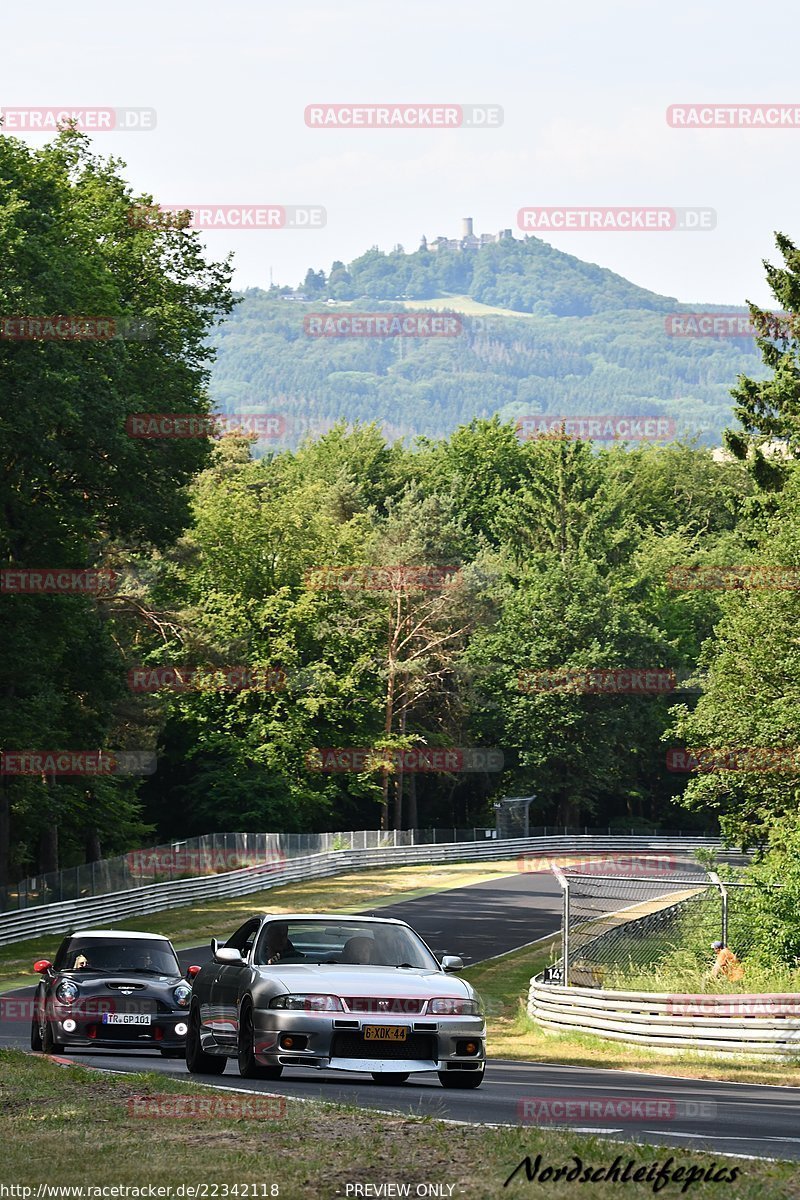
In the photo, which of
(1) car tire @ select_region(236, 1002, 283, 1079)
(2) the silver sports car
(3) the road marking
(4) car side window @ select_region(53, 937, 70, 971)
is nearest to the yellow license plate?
(2) the silver sports car

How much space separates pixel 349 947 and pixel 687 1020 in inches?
314

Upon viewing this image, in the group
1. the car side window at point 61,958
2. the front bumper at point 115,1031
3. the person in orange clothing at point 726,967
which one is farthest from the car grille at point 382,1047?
the person in orange clothing at point 726,967

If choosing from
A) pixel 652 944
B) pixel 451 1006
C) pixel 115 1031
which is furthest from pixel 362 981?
pixel 652 944

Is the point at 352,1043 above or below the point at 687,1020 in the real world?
above

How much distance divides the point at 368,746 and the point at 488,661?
1137 centimetres

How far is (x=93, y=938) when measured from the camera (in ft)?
66.6

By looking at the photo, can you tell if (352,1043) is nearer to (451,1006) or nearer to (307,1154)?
(451,1006)

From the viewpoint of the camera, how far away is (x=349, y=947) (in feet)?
50.0

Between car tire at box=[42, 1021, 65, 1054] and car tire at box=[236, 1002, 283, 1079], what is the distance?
5.24 meters

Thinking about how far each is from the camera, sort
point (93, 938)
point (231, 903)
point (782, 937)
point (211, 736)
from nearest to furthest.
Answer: point (93, 938)
point (782, 937)
point (231, 903)
point (211, 736)

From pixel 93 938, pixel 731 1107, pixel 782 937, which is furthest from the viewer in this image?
pixel 782 937

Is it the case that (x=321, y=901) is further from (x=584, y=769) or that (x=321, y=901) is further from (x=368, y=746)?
(x=584, y=769)

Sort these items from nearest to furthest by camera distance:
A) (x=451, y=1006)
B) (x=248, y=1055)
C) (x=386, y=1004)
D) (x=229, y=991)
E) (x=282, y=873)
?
(x=386, y=1004) < (x=451, y=1006) < (x=248, y=1055) < (x=229, y=991) < (x=282, y=873)

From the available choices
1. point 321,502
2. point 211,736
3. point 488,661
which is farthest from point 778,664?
point 321,502
